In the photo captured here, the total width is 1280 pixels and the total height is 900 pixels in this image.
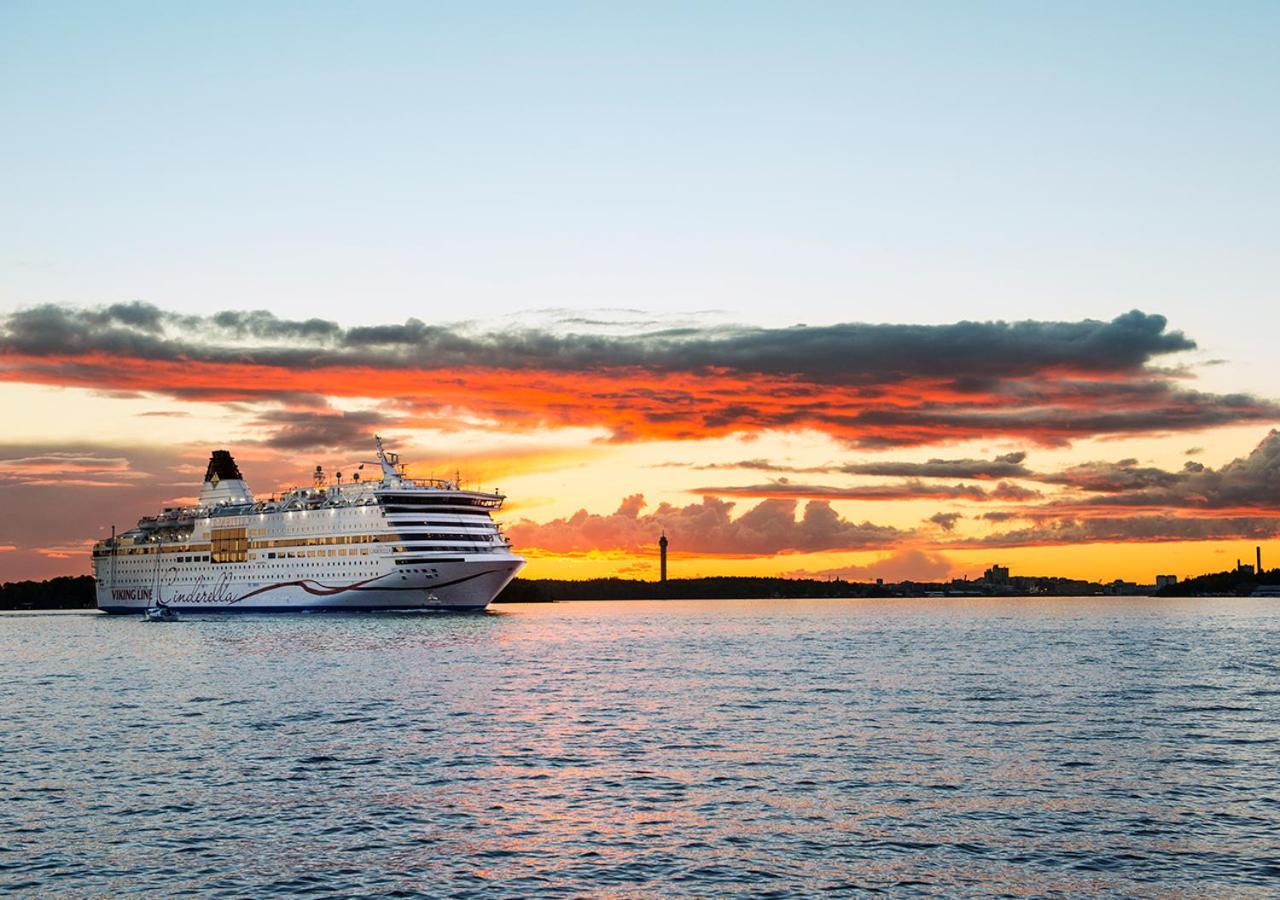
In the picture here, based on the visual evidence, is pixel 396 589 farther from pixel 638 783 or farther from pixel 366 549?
pixel 638 783

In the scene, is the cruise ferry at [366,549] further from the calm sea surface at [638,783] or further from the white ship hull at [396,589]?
the calm sea surface at [638,783]

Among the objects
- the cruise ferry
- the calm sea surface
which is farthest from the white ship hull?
the calm sea surface

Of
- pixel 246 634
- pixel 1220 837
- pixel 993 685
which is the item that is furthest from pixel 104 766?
pixel 246 634

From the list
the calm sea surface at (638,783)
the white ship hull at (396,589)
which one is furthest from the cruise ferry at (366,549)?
the calm sea surface at (638,783)

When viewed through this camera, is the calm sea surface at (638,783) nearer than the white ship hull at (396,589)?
Yes

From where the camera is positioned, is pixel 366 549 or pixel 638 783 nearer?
pixel 638 783

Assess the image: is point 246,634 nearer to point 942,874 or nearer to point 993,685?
point 993,685

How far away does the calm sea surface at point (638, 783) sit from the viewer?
2591cm

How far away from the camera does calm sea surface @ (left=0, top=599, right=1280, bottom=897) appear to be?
25906 millimetres

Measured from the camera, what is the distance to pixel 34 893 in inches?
961

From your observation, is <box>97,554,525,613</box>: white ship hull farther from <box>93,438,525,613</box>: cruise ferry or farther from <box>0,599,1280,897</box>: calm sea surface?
<box>0,599,1280,897</box>: calm sea surface

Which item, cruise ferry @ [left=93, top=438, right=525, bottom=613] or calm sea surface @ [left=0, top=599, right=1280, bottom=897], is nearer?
calm sea surface @ [left=0, top=599, right=1280, bottom=897]

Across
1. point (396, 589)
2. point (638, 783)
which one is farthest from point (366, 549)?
point (638, 783)

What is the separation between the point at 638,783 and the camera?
120 feet
